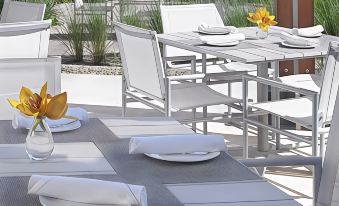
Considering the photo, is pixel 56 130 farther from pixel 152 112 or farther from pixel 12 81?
pixel 152 112

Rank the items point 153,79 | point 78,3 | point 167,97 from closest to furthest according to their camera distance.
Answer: point 167,97, point 153,79, point 78,3

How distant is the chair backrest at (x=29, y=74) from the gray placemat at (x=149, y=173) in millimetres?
918

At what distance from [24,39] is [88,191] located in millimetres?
2626

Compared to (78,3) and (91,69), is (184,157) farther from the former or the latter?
(78,3)

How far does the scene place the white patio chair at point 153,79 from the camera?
4.70 meters

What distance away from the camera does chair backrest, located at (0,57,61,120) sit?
11.3 ft

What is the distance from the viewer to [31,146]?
228cm

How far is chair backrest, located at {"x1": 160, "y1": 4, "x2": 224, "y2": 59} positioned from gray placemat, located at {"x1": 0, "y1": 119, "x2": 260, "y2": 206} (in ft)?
11.7

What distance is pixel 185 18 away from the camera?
621 centimetres

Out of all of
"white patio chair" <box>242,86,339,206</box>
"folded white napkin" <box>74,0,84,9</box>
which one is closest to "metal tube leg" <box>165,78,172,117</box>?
"white patio chair" <box>242,86,339,206</box>

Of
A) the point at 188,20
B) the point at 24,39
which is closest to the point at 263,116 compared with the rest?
the point at 188,20

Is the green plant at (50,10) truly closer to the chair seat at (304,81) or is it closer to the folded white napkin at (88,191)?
the chair seat at (304,81)

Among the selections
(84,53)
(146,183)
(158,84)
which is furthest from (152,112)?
(146,183)

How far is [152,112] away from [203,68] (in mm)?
961
